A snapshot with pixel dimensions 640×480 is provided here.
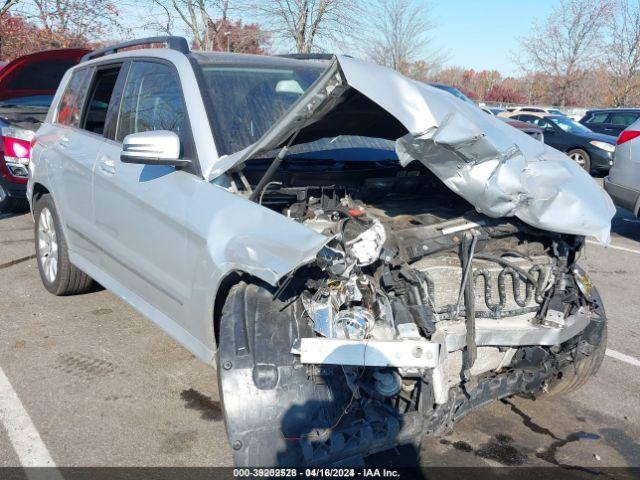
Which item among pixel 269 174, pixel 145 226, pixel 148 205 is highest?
pixel 269 174

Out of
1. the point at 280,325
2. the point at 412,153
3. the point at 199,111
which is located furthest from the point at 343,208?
the point at 199,111

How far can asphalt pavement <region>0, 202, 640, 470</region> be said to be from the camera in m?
3.13

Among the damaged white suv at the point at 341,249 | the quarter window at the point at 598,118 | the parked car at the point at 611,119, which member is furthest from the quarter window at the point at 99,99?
the quarter window at the point at 598,118

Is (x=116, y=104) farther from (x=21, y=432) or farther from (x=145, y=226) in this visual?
(x=21, y=432)

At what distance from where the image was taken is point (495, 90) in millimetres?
45844

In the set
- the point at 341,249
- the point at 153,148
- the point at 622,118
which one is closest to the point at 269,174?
the point at 341,249

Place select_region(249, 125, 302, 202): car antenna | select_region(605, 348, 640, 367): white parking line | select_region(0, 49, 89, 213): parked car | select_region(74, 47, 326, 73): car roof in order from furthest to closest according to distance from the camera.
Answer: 1. select_region(0, 49, 89, 213): parked car
2. select_region(605, 348, 640, 367): white parking line
3. select_region(74, 47, 326, 73): car roof
4. select_region(249, 125, 302, 202): car antenna

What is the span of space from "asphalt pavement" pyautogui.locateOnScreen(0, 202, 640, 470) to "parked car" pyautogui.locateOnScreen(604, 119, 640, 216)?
318 cm

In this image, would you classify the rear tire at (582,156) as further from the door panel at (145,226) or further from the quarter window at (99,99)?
the door panel at (145,226)

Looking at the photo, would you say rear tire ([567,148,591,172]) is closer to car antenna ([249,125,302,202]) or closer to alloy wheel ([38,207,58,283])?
alloy wheel ([38,207,58,283])

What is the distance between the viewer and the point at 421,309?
106 inches

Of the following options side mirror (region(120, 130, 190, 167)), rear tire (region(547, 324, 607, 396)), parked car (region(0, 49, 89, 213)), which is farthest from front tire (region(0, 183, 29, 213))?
rear tire (region(547, 324, 607, 396))

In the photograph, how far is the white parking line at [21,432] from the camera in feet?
9.96

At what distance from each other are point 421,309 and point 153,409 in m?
1.71
